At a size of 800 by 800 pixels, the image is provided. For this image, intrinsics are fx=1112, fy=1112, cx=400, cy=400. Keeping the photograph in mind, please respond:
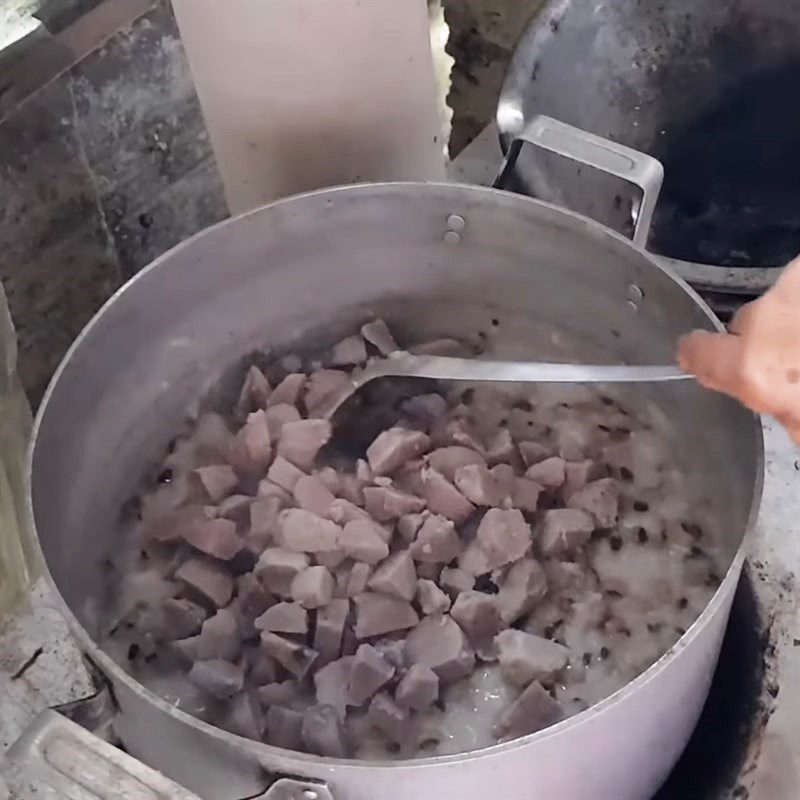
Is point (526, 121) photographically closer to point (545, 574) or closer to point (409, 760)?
point (545, 574)

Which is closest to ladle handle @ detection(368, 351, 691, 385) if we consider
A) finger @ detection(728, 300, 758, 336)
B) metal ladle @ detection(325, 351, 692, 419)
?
metal ladle @ detection(325, 351, 692, 419)

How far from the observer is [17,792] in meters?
0.64

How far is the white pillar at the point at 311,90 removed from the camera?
0.69m

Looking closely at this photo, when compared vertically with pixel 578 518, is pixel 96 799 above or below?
above

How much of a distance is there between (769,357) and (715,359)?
34 mm

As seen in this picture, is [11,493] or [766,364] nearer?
[766,364]

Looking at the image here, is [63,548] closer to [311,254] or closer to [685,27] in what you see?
[311,254]

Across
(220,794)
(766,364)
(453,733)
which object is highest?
(766,364)

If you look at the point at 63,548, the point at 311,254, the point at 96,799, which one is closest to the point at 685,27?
the point at 311,254

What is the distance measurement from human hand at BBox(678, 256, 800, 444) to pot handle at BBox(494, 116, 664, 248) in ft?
0.57

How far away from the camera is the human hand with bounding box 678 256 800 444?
1.46 feet

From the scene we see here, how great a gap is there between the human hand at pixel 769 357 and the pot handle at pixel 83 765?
28cm

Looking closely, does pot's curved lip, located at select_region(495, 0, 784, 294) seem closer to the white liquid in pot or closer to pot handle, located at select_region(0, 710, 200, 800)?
the white liquid in pot

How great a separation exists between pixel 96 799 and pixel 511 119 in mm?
488
